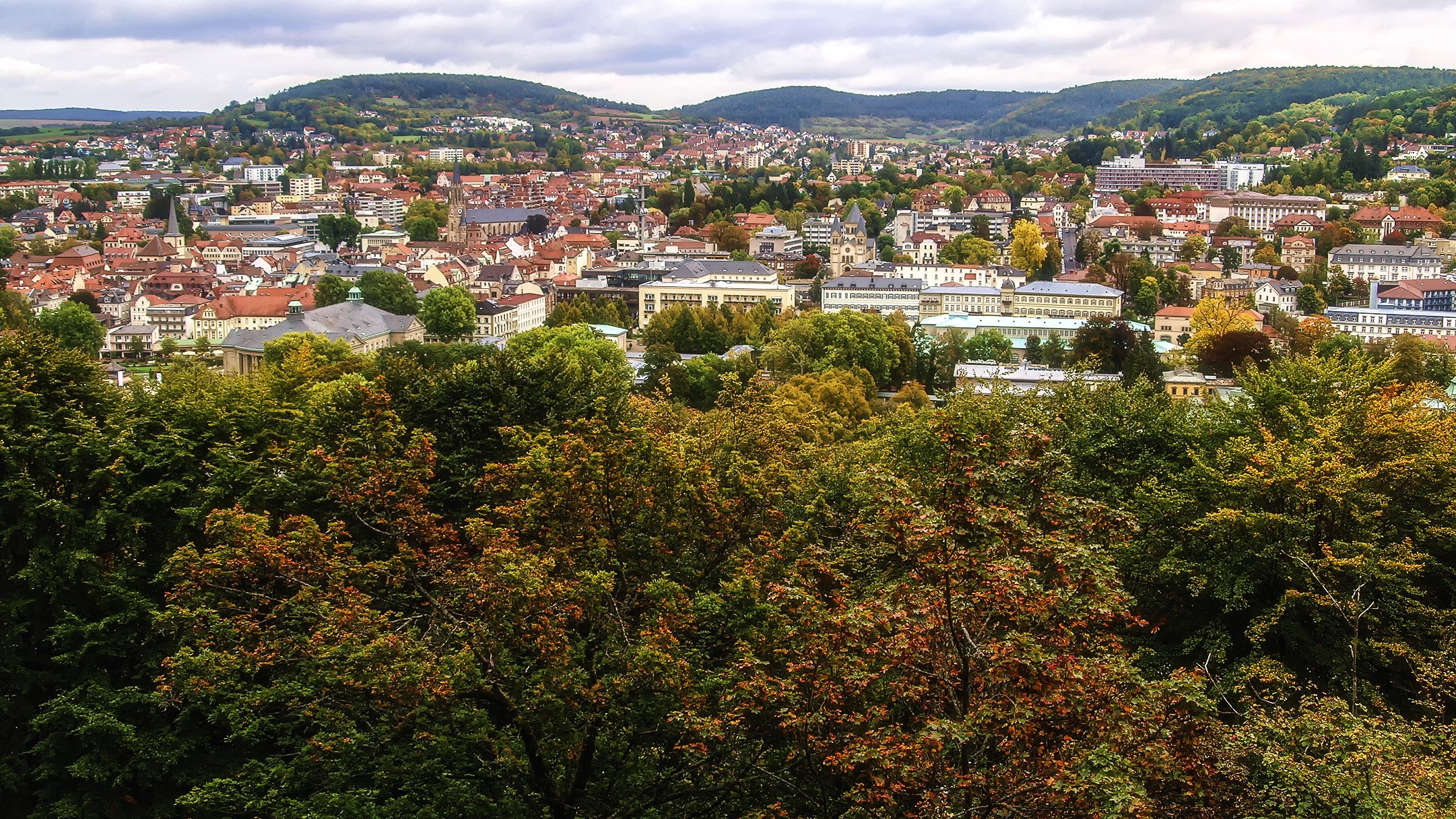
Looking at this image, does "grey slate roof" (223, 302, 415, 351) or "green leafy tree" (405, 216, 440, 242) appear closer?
"grey slate roof" (223, 302, 415, 351)

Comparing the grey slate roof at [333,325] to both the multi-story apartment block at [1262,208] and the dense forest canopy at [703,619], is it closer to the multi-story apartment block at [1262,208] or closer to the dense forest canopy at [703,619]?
the dense forest canopy at [703,619]

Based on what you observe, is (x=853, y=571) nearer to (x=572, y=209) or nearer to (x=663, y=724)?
(x=663, y=724)

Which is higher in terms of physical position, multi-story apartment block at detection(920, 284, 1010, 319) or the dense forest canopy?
the dense forest canopy

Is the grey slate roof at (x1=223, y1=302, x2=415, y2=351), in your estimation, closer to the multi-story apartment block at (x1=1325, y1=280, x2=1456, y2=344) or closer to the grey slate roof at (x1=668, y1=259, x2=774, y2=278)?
the grey slate roof at (x1=668, y1=259, x2=774, y2=278)

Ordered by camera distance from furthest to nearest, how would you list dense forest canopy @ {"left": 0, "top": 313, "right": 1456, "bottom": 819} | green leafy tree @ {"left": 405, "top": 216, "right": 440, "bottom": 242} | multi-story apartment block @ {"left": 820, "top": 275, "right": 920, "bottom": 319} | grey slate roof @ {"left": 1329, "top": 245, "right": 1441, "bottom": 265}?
green leafy tree @ {"left": 405, "top": 216, "right": 440, "bottom": 242}, grey slate roof @ {"left": 1329, "top": 245, "right": 1441, "bottom": 265}, multi-story apartment block @ {"left": 820, "top": 275, "right": 920, "bottom": 319}, dense forest canopy @ {"left": 0, "top": 313, "right": 1456, "bottom": 819}

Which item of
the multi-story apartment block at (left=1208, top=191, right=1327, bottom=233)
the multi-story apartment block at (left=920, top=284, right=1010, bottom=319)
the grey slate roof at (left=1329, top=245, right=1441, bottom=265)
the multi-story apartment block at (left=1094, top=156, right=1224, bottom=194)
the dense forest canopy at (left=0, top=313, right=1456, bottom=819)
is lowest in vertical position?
the multi-story apartment block at (left=920, top=284, right=1010, bottom=319)

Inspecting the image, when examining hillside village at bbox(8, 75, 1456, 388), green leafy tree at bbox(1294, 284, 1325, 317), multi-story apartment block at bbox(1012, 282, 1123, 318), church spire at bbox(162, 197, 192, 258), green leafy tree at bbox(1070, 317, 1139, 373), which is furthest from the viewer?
church spire at bbox(162, 197, 192, 258)

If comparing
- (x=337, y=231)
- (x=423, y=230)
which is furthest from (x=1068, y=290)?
(x=337, y=231)

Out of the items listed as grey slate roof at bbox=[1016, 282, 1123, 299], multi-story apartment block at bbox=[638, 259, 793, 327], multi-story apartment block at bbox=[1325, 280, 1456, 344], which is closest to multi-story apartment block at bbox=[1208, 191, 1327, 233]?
multi-story apartment block at bbox=[1325, 280, 1456, 344]
